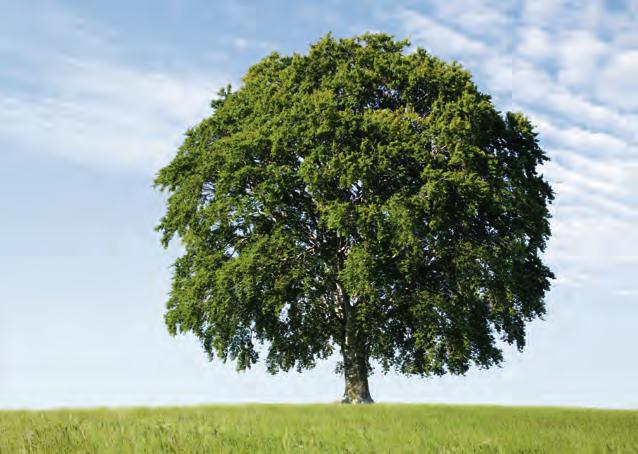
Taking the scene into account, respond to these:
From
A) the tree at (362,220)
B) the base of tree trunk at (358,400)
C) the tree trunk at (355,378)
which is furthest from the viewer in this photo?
the tree trunk at (355,378)

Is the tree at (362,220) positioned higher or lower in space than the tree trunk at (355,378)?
higher

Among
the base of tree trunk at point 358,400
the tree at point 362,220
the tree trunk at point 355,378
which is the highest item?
the tree at point 362,220

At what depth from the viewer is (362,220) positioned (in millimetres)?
27016

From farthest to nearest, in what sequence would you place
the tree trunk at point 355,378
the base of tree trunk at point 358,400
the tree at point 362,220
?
the tree trunk at point 355,378, the base of tree trunk at point 358,400, the tree at point 362,220

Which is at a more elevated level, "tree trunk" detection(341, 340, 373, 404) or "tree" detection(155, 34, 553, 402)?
"tree" detection(155, 34, 553, 402)

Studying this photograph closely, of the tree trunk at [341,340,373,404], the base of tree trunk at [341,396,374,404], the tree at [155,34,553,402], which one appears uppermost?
the tree at [155,34,553,402]

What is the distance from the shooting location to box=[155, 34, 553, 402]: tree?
2791cm

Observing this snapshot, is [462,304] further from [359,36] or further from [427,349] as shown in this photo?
[359,36]

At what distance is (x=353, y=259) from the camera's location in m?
26.9

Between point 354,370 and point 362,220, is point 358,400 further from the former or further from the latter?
point 362,220

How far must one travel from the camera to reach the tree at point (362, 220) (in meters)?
27.9

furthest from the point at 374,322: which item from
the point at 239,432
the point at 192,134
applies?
the point at 239,432

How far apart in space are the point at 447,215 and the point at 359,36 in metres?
10.9

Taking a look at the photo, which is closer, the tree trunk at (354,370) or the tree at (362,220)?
the tree at (362,220)
